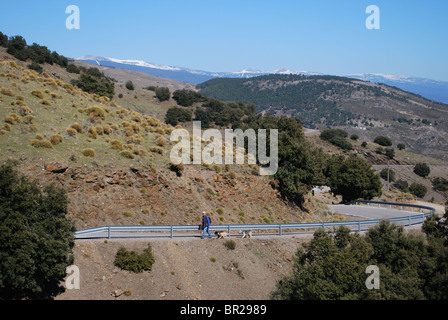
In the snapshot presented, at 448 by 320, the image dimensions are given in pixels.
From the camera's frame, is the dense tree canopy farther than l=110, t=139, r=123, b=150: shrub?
No

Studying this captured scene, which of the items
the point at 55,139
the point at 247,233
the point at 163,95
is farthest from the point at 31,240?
the point at 163,95

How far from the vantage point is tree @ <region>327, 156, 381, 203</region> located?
149 ft

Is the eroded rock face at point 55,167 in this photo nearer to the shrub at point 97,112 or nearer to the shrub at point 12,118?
the shrub at point 12,118

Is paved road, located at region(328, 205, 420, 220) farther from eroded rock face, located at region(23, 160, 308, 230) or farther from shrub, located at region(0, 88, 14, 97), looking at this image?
shrub, located at region(0, 88, 14, 97)

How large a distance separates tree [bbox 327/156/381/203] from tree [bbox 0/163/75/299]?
115ft

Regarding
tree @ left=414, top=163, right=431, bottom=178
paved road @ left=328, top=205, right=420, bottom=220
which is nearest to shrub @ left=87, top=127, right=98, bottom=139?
paved road @ left=328, top=205, right=420, bottom=220

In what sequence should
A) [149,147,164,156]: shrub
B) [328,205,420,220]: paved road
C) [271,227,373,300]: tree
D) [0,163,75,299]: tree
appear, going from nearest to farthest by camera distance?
[0,163,75,299]: tree < [271,227,373,300]: tree < [149,147,164,156]: shrub < [328,205,420,220]: paved road

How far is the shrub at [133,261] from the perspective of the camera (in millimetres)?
17500

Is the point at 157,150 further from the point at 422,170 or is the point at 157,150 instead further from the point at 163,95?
the point at 422,170

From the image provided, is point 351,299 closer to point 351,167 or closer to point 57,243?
point 57,243

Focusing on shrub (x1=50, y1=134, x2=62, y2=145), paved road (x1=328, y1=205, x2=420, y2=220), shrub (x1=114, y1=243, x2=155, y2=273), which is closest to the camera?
shrub (x1=114, y1=243, x2=155, y2=273)

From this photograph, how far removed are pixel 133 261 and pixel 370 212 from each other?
2477 centimetres

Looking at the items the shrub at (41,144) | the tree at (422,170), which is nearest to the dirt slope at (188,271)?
the shrub at (41,144)

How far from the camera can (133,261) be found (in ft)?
57.8
